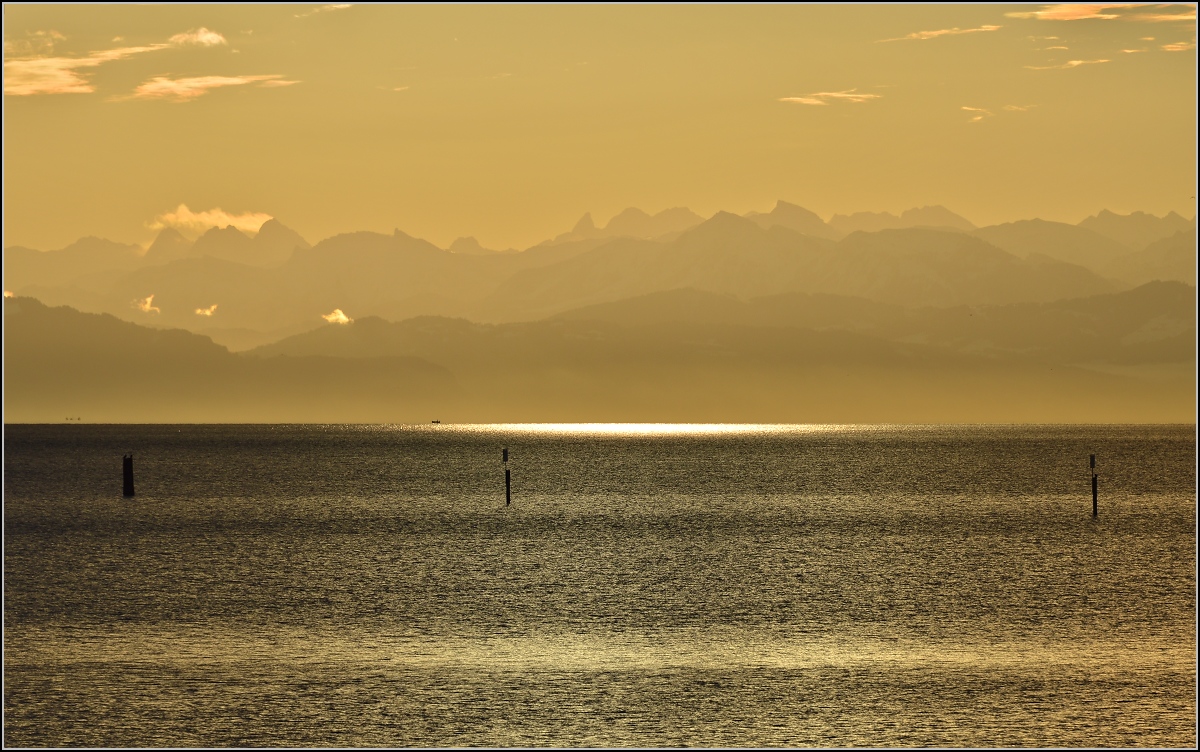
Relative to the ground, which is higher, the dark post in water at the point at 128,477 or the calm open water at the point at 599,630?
the dark post in water at the point at 128,477

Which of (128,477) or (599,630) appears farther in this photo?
(128,477)

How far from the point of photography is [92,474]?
591 feet

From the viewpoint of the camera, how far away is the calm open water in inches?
1407

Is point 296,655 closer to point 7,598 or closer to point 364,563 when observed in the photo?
point 7,598

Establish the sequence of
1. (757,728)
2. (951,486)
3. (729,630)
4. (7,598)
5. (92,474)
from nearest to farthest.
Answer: (757,728), (729,630), (7,598), (951,486), (92,474)

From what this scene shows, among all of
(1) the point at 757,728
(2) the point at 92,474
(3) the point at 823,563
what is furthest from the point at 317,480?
(1) the point at 757,728

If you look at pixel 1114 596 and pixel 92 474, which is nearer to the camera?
pixel 1114 596

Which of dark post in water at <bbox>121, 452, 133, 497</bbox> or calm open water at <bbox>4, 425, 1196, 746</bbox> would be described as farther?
dark post in water at <bbox>121, 452, 133, 497</bbox>

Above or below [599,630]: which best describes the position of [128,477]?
above

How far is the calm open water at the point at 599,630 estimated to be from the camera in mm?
35750

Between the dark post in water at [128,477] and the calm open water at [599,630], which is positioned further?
the dark post in water at [128,477]

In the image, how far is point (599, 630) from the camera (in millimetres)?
50281

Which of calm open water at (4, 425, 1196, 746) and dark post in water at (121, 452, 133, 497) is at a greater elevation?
dark post in water at (121, 452, 133, 497)

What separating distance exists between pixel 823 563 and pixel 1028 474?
118 m
